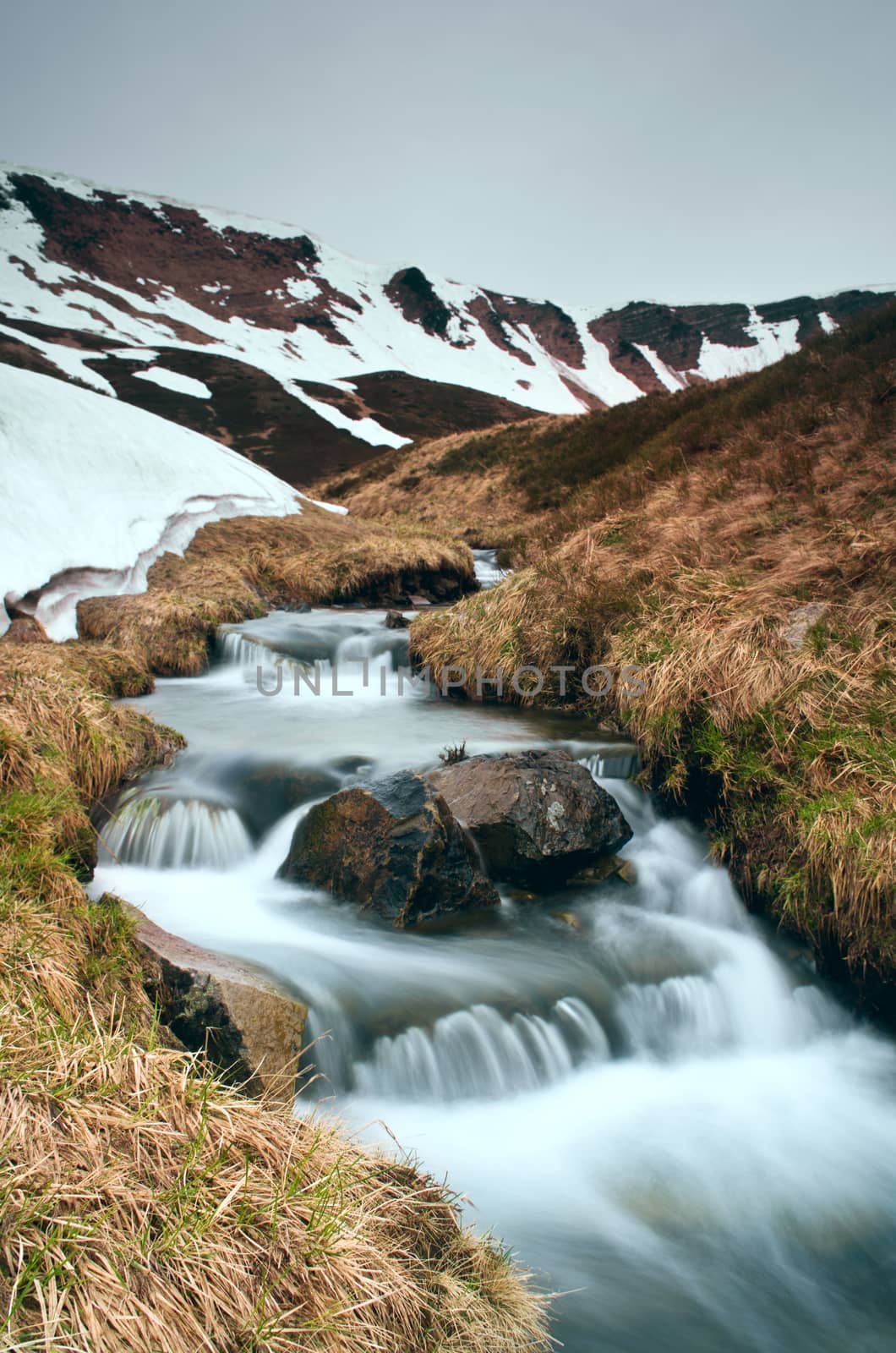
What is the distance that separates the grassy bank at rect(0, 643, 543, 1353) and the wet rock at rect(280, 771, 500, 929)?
5.84 feet

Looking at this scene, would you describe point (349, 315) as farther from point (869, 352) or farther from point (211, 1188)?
point (211, 1188)

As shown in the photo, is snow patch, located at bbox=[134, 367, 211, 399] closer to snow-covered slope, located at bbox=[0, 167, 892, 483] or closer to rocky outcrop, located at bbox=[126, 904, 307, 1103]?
snow-covered slope, located at bbox=[0, 167, 892, 483]

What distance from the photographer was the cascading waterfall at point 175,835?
489cm

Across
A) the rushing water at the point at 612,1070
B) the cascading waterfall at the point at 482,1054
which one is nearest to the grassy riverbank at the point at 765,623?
the rushing water at the point at 612,1070

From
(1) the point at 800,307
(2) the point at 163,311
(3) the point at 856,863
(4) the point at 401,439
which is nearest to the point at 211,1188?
(3) the point at 856,863

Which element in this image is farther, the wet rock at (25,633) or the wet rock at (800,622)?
the wet rock at (25,633)

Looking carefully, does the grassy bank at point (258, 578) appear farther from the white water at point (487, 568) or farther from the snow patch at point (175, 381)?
A: the snow patch at point (175, 381)

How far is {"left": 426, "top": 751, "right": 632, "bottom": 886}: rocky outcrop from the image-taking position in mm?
4840

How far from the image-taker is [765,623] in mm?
6188

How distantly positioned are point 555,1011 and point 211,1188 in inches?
94.0

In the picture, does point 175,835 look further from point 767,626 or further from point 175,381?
point 175,381

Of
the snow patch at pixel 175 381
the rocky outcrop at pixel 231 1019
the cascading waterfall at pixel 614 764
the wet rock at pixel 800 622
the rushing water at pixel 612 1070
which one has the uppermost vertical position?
the snow patch at pixel 175 381

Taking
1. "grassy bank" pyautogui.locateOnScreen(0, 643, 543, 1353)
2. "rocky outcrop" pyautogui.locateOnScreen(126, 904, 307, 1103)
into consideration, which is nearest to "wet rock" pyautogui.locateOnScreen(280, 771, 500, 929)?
"rocky outcrop" pyautogui.locateOnScreen(126, 904, 307, 1103)

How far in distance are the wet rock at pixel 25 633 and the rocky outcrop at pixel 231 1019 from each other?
5.65m
